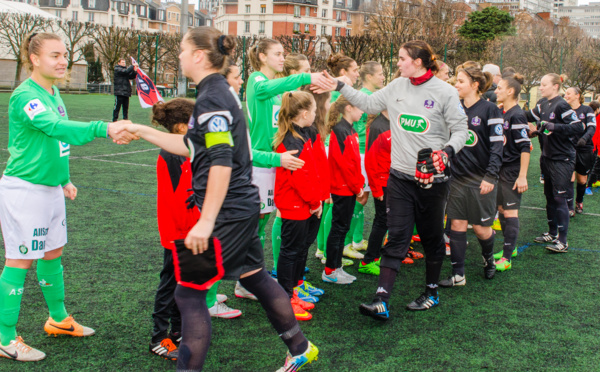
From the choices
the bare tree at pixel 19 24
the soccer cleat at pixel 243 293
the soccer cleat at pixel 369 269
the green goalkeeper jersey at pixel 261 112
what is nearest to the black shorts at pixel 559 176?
the soccer cleat at pixel 369 269

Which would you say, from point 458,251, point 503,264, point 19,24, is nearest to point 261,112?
point 458,251

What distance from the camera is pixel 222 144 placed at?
2.59m

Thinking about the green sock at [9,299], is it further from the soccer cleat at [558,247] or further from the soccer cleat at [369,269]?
the soccer cleat at [558,247]

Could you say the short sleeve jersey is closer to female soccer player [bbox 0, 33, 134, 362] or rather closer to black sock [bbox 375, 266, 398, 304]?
female soccer player [bbox 0, 33, 134, 362]

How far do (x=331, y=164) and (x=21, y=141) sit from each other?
2.59 m

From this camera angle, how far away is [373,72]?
5781 mm

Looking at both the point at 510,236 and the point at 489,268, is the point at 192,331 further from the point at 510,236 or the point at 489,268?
the point at 510,236

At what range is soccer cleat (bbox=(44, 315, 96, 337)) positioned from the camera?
12.1ft

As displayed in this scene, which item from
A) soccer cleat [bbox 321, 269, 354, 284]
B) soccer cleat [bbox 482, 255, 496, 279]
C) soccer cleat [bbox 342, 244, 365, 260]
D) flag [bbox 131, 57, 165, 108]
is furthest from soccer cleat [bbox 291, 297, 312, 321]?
flag [bbox 131, 57, 165, 108]

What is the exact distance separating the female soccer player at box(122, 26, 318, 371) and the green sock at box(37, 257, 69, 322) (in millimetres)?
1314

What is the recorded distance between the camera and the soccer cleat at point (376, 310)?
4.01 meters

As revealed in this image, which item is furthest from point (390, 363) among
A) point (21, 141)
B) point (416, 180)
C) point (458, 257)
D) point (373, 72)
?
point (373, 72)

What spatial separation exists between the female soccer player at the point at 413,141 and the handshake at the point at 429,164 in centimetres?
13

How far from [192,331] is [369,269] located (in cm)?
291
